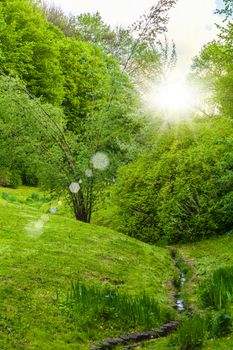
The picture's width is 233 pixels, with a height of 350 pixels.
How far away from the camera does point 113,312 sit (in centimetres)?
1065

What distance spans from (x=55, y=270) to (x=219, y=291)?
15.4ft

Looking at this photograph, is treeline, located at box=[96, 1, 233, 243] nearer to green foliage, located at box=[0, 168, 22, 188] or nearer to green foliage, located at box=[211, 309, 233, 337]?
green foliage, located at box=[211, 309, 233, 337]

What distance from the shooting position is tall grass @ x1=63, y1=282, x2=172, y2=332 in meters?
10.5

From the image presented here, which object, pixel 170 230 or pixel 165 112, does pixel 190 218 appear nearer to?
pixel 170 230

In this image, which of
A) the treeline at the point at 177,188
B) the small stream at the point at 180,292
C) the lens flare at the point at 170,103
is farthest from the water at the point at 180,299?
the lens flare at the point at 170,103

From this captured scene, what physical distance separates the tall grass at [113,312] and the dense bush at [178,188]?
11467mm

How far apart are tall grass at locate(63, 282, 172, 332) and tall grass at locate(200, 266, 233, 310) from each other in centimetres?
140

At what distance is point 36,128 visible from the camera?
2423 cm

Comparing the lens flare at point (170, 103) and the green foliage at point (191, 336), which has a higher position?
the lens flare at point (170, 103)

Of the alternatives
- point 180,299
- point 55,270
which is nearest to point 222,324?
point 180,299

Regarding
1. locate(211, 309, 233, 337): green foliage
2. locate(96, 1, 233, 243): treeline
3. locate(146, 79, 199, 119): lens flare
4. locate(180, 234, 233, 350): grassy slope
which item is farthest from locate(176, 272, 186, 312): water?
locate(146, 79, 199, 119): lens flare

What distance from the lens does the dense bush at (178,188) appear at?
23.0 metres

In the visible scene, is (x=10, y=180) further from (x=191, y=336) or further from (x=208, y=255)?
(x=191, y=336)

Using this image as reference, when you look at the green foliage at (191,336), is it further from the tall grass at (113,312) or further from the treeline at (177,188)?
the treeline at (177,188)
